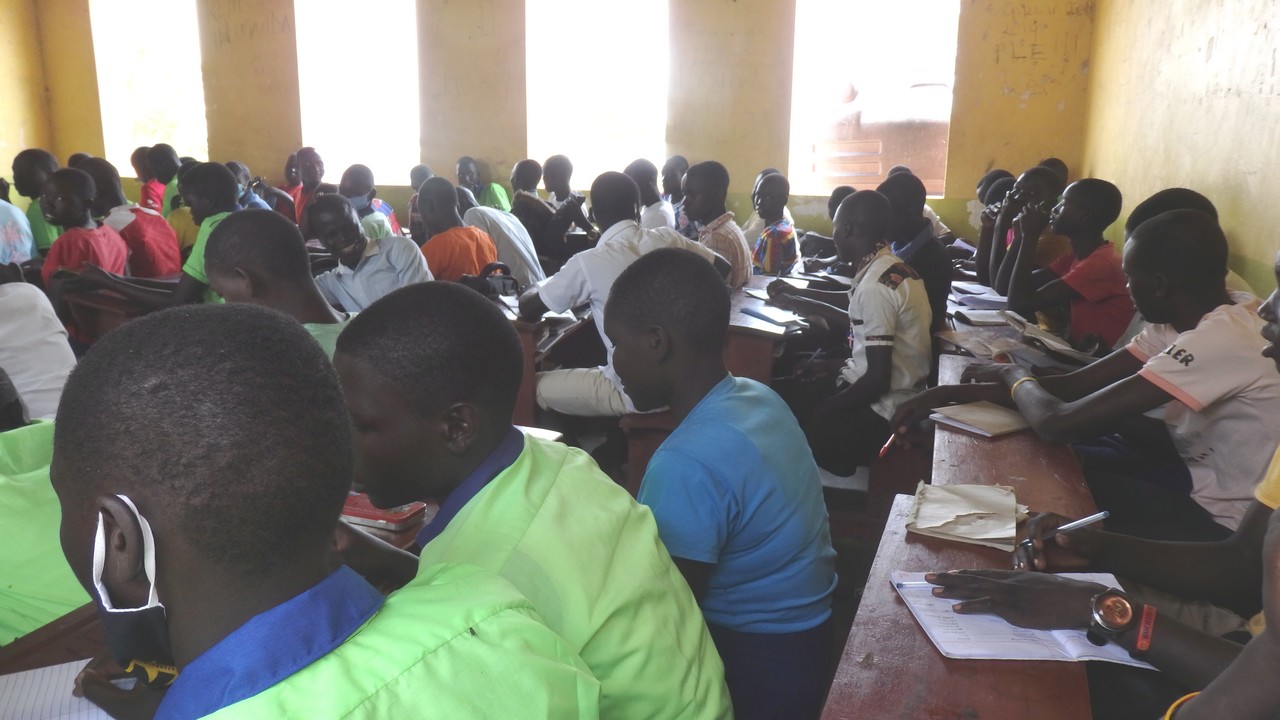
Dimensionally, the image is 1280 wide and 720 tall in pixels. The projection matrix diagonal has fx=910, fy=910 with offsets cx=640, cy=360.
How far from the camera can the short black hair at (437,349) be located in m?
1.37

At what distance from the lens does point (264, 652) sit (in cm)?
75

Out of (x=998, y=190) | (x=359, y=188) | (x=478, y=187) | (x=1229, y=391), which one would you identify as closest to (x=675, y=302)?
(x=1229, y=391)

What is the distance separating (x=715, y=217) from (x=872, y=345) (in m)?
2.76

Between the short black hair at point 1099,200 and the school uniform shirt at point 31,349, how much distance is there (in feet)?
12.9

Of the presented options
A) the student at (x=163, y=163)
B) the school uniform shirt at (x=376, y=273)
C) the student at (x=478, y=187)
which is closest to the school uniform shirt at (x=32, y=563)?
the school uniform shirt at (x=376, y=273)

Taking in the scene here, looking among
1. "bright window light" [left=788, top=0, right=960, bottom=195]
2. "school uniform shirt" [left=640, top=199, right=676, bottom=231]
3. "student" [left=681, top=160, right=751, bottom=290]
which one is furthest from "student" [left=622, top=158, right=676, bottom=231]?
"bright window light" [left=788, top=0, right=960, bottom=195]

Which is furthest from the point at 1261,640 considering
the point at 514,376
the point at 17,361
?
the point at 17,361

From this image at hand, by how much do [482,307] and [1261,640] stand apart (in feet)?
3.81

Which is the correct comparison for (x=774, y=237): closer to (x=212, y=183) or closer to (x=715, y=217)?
(x=715, y=217)

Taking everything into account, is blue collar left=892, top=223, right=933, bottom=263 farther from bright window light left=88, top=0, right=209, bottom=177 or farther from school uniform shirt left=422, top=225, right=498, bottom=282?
bright window light left=88, top=0, right=209, bottom=177

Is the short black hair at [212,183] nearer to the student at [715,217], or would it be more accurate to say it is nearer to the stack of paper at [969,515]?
the student at [715,217]

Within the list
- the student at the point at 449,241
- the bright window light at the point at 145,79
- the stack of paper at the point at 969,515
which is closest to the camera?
the stack of paper at the point at 969,515

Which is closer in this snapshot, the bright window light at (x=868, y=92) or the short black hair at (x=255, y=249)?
the short black hair at (x=255, y=249)

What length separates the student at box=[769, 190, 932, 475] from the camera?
325 centimetres
